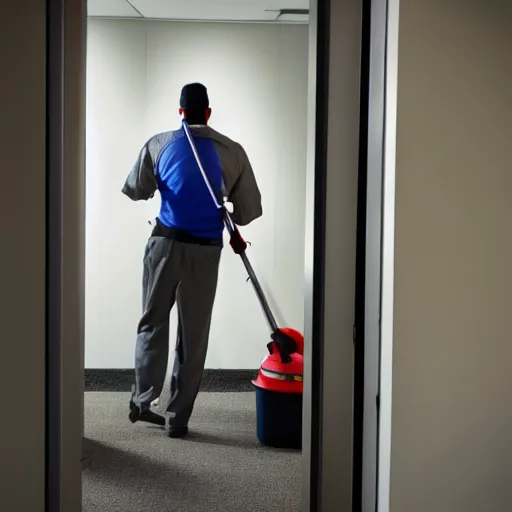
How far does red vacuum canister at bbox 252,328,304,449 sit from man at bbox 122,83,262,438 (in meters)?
0.36

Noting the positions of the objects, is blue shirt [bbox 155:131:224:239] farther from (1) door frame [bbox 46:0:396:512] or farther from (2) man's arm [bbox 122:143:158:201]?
(1) door frame [bbox 46:0:396:512]

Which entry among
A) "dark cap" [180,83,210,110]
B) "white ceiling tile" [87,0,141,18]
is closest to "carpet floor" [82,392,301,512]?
"dark cap" [180,83,210,110]

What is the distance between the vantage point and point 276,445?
3.33 metres

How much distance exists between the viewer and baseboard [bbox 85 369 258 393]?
398cm

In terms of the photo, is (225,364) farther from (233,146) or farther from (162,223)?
(233,146)

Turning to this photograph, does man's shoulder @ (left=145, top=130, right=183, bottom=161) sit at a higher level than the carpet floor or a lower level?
higher

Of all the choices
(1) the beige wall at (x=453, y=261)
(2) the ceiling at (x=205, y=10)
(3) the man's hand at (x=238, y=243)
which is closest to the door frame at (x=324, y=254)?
(1) the beige wall at (x=453, y=261)

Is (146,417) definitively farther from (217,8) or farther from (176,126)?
(217,8)

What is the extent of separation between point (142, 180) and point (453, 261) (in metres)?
2.25
